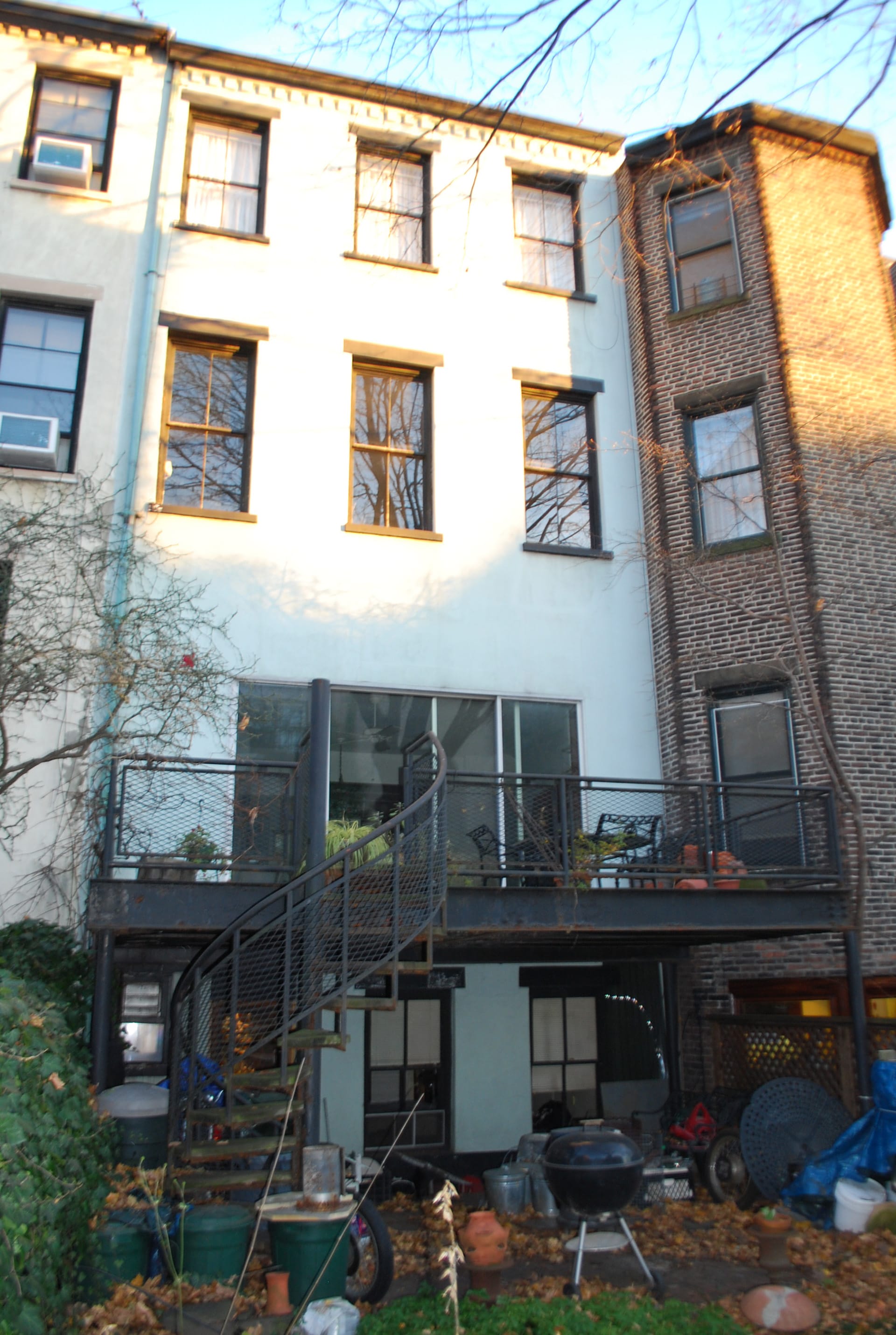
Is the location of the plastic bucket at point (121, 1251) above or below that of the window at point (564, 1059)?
below

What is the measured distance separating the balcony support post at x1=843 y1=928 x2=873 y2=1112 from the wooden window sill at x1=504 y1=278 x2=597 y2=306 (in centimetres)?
852

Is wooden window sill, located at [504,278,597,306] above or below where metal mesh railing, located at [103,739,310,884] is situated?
above

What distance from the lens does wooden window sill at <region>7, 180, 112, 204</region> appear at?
11516mm

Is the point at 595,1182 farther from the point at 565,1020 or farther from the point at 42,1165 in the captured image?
the point at 565,1020

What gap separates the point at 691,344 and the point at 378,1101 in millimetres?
9806

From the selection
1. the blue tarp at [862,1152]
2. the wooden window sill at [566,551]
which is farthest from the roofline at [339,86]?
the blue tarp at [862,1152]

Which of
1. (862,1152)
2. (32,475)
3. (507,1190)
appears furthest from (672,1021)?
(32,475)

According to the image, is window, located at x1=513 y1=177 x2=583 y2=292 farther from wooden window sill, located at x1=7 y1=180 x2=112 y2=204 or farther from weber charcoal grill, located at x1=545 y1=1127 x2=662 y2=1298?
weber charcoal grill, located at x1=545 y1=1127 x2=662 y2=1298

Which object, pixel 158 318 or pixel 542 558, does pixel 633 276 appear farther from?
pixel 158 318

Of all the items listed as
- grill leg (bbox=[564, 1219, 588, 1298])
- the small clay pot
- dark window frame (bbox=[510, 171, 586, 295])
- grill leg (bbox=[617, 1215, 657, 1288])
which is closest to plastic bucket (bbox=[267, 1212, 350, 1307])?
the small clay pot

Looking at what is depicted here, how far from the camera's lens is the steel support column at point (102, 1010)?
27.2 feet

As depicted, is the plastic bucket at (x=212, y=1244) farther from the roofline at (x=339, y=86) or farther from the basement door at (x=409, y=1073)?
the roofline at (x=339, y=86)

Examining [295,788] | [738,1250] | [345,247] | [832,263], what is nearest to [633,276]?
[832,263]

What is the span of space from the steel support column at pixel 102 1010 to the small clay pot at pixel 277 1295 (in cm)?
278
